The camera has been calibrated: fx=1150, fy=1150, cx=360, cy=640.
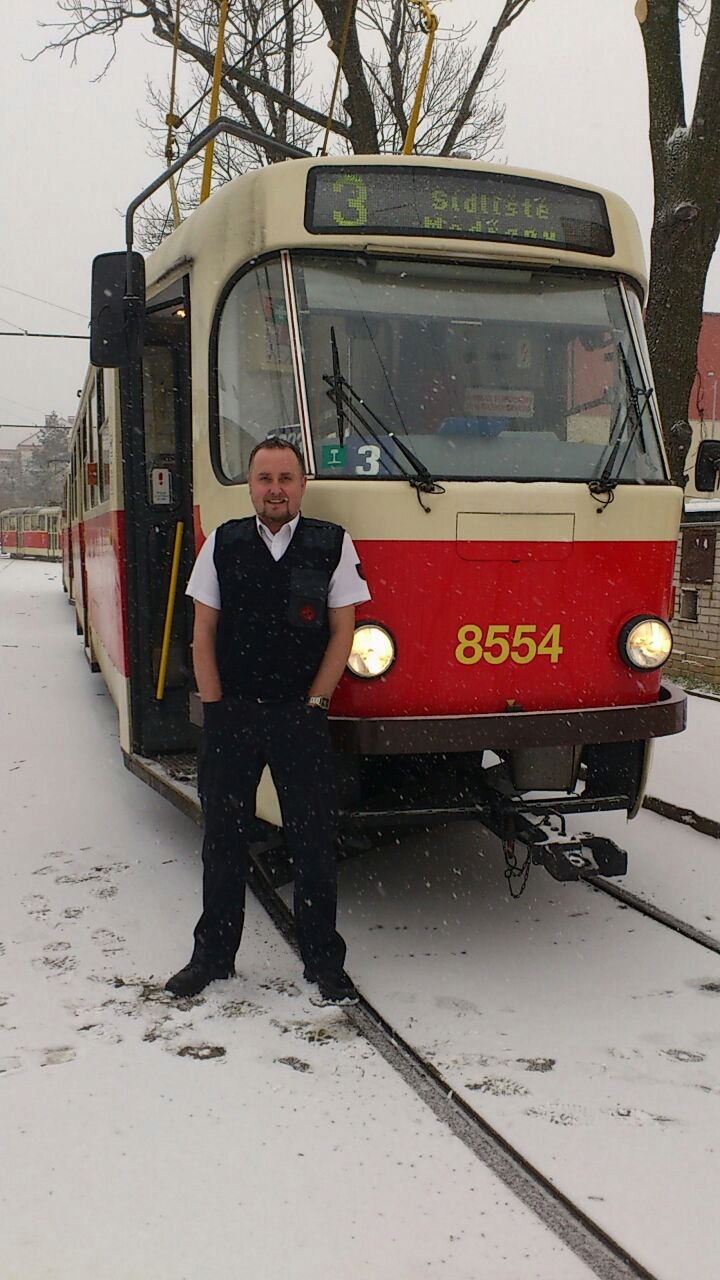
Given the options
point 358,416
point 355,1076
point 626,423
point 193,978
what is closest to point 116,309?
point 358,416

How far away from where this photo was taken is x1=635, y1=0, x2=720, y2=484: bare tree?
338 inches

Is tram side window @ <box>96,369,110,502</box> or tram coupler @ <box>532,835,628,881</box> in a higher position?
tram side window @ <box>96,369,110,502</box>

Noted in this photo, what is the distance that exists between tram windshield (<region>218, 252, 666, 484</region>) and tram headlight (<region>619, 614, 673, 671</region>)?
61 cm

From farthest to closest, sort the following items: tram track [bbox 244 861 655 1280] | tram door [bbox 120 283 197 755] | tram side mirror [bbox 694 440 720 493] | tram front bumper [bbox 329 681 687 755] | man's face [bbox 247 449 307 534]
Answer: tram door [bbox 120 283 197 755]
tram side mirror [bbox 694 440 720 493]
tram front bumper [bbox 329 681 687 755]
man's face [bbox 247 449 307 534]
tram track [bbox 244 861 655 1280]

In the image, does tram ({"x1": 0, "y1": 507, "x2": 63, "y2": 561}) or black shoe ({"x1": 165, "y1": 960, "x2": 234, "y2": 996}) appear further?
tram ({"x1": 0, "y1": 507, "x2": 63, "y2": 561})

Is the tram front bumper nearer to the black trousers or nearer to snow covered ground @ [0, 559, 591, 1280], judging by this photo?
the black trousers

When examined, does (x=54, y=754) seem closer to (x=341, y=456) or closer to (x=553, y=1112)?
(x=341, y=456)

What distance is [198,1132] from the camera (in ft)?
11.0

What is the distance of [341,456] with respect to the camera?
452 centimetres

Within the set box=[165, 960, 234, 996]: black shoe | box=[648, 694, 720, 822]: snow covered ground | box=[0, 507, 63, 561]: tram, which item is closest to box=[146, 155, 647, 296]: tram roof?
box=[165, 960, 234, 996]: black shoe

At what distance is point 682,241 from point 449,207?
4529mm

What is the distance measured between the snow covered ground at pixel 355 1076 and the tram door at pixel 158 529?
30.6 inches

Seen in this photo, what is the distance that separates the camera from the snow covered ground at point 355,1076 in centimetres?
289

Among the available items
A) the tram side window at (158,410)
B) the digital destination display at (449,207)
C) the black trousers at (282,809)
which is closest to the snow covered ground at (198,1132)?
the black trousers at (282,809)
